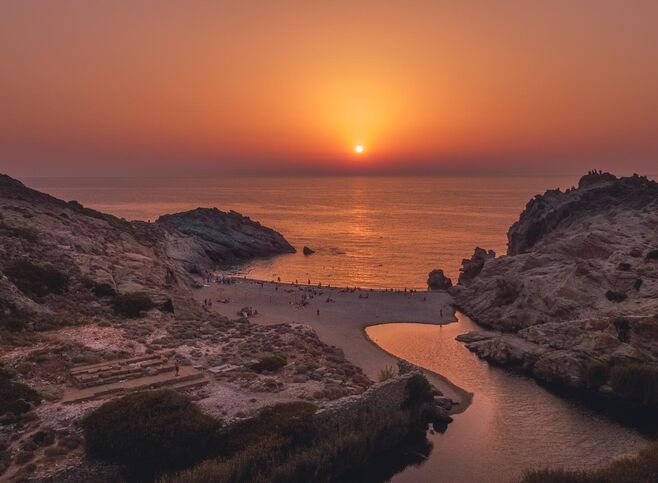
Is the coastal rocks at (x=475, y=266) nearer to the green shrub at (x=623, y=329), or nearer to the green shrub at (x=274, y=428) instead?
the green shrub at (x=623, y=329)

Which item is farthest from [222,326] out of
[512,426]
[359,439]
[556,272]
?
[556,272]

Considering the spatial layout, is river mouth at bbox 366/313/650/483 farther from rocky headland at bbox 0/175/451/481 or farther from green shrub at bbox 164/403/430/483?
rocky headland at bbox 0/175/451/481

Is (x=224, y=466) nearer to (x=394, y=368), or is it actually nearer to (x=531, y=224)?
(x=394, y=368)

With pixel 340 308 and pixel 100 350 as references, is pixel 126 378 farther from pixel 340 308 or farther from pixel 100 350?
pixel 340 308

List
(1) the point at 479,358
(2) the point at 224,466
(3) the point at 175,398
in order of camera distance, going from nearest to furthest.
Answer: (2) the point at 224,466 → (3) the point at 175,398 → (1) the point at 479,358

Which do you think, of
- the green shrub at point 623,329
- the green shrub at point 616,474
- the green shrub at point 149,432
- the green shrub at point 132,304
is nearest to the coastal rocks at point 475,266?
the green shrub at point 623,329

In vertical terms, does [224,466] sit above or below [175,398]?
below

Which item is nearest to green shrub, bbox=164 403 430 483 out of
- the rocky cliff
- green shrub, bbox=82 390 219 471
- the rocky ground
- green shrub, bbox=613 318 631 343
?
green shrub, bbox=82 390 219 471

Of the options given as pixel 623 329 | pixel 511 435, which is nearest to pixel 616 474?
pixel 511 435
